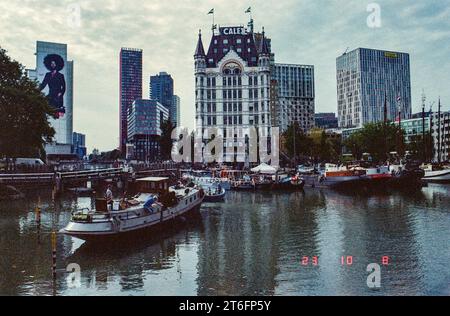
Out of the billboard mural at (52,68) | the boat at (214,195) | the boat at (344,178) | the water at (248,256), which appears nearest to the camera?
the water at (248,256)

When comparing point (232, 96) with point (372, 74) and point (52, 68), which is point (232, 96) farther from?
point (52, 68)

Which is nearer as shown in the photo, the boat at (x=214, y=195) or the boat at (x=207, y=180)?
the boat at (x=214, y=195)

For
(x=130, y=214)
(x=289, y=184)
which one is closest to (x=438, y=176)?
(x=289, y=184)

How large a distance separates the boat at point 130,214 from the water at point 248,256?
47.6 inches

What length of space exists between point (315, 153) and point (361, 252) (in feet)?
383

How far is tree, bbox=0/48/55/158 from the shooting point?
65875 mm

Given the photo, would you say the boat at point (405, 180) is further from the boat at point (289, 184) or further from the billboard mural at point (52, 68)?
the billboard mural at point (52, 68)

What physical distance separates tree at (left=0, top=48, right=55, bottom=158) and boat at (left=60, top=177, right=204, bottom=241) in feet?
111

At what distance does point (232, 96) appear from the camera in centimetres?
13200

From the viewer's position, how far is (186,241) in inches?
1328

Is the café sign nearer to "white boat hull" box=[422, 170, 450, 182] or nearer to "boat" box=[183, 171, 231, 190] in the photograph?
"boat" box=[183, 171, 231, 190]

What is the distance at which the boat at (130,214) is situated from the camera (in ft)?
98.9

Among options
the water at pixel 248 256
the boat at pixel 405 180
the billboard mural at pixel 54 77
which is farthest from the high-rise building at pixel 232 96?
the billboard mural at pixel 54 77
